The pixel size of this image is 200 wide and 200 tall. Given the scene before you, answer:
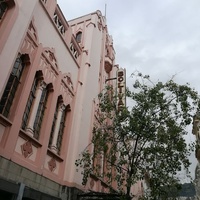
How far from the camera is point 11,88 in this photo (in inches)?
319

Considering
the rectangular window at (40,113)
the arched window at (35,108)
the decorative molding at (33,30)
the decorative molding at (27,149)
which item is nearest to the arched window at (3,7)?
the decorative molding at (33,30)

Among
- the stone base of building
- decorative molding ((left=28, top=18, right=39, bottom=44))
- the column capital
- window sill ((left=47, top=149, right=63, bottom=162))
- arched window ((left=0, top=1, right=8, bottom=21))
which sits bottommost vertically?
the stone base of building

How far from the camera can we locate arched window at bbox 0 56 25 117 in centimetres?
772

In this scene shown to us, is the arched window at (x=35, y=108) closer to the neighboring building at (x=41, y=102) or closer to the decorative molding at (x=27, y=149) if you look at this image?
the neighboring building at (x=41, y=102)

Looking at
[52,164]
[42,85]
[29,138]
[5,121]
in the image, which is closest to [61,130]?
[52,164]

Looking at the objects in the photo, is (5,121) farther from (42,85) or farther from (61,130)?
(61,130)

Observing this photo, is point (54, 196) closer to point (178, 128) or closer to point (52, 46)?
point (178, 128)

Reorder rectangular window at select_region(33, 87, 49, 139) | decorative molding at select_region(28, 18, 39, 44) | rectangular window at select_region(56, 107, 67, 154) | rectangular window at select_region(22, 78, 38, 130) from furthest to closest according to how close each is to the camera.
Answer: rectangular window at select_region(56, 107, 67, 154) < decorative molding at select_region(28, 18, 39, 44) < rectangular window at select_region(33, 87, 49, 139) < rectangular window at select_region(22, 78, 38, 130)

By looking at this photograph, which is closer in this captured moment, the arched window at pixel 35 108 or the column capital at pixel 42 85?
the arched window at pixel 35 108

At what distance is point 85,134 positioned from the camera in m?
12.7

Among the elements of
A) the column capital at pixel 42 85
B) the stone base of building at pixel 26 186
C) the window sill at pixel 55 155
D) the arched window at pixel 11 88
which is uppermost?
the column capital at pixel 42 85

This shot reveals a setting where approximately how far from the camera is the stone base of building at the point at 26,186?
6586 mm

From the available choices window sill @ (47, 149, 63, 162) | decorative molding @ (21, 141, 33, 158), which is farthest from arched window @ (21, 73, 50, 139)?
window sill @ (47, 149, 63, 162)

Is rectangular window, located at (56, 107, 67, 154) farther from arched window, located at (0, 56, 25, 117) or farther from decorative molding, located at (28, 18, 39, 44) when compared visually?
decorative molding, located at (28, 18, 39, 44)
